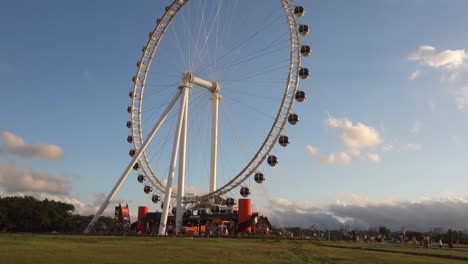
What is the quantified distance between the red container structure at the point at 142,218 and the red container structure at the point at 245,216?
20460 mm

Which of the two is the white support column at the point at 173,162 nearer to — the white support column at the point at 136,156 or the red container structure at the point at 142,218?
the white support column at the point at 136,156

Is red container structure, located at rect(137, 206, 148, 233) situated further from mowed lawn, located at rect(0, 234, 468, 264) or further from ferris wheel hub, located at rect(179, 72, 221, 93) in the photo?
mowed lawn, located at rect(0, 234, 468, 264)

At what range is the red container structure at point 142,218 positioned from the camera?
69.2 m

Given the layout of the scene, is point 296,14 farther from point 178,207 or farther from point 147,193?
point 147,193

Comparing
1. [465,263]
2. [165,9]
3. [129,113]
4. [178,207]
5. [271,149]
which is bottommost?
[465,263]

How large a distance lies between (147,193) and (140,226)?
13.4 metres

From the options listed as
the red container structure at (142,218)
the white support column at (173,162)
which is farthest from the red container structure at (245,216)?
the red container structure at (142,218)

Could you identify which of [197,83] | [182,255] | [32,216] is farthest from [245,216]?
[32,216]

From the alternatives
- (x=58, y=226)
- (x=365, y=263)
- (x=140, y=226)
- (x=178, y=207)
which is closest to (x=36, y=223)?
(x=58, y=226)

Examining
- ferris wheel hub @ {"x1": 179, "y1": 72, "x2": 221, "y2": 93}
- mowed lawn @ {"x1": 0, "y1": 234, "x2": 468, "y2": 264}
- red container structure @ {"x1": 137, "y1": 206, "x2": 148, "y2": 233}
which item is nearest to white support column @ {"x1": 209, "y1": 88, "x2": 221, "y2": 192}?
ferris wheel hub @ {"x1": 179, "y1": 72, "x2": 221, "y2": 93}

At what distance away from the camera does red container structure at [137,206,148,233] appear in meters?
69.2

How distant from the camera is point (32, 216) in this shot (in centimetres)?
7412

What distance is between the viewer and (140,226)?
228 ft

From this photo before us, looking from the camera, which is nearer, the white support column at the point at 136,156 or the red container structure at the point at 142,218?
the white support column at the point at 136,156
